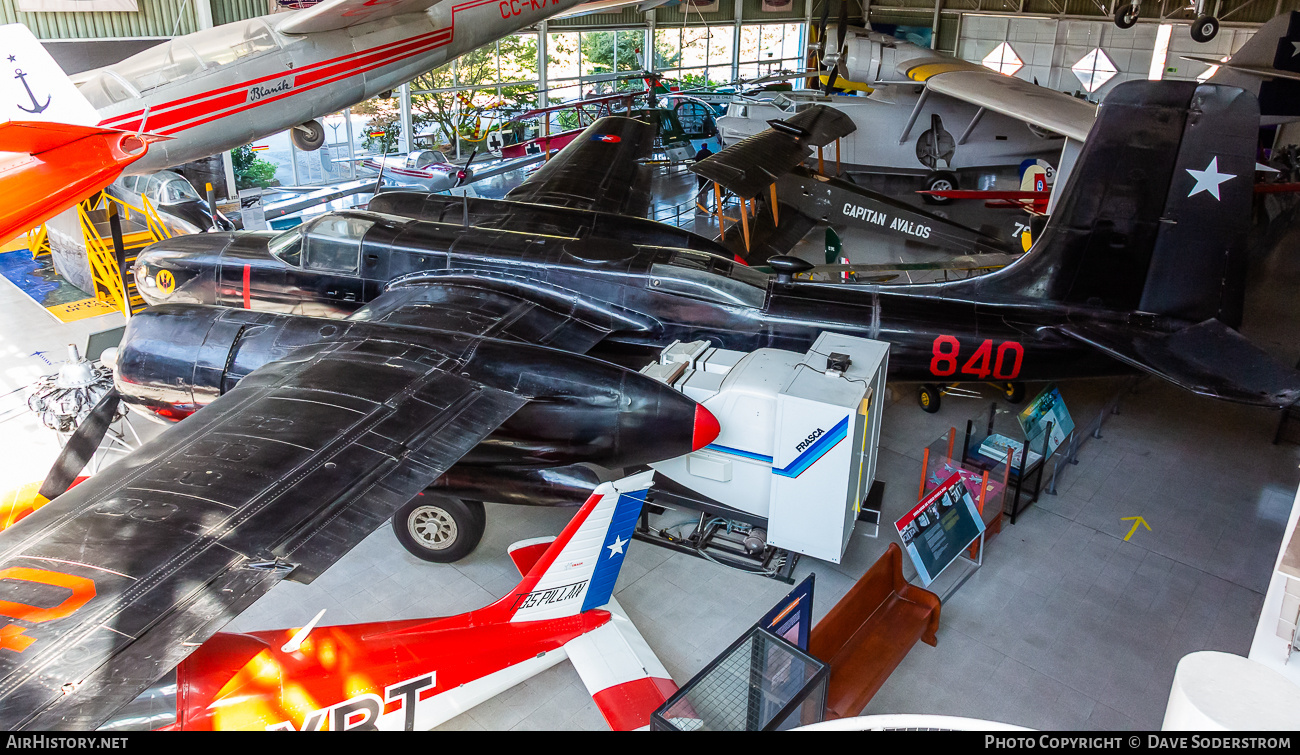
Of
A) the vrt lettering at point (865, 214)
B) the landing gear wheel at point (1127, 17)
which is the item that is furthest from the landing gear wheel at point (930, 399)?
the landing gear wheel at point (1127, 17)

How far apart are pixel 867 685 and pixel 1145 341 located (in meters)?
4.64

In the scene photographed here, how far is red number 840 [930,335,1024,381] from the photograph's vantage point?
7988 mm

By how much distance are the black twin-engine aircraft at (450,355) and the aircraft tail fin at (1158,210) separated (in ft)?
0.06

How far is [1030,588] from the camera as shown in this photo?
6879 mm

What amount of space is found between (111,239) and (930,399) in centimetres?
1208

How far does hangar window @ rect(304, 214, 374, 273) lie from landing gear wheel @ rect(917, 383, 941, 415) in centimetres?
670

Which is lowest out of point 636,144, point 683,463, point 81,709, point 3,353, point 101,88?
point 3,353

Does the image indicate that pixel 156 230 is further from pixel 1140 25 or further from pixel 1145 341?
pixel 1140 25

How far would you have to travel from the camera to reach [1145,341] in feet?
25.5

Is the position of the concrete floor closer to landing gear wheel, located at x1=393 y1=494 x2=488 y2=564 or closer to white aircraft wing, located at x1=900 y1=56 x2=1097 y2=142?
landing gear wheel, located at x1=393 y1=494 x2=488 y2=564

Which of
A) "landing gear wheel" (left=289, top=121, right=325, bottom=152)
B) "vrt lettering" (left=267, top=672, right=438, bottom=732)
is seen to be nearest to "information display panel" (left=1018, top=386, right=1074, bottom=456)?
"vrt lettering" (left=267, top=672, right=438, bottom=732)

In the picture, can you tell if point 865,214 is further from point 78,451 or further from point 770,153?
point 78,451

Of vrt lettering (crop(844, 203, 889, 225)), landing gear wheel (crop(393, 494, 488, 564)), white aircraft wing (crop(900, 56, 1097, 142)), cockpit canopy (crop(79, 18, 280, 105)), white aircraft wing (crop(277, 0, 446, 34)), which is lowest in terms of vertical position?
landing gear wheel (crop(393, 494, 488, 564))

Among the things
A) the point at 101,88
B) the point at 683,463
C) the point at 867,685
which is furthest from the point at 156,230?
the point at 867,685
